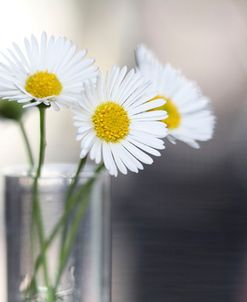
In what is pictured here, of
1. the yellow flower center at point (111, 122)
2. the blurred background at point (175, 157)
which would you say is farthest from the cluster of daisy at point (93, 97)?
the blurred background at point (175, 157)

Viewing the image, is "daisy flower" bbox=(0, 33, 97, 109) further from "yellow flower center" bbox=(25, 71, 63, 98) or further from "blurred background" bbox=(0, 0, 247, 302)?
"blurred background" bbox=(0, 0, 247, 302)

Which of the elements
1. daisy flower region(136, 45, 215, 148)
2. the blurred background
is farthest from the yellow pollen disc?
the blurred background

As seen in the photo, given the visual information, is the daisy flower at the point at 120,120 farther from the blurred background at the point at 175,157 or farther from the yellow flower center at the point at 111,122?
the blurred background at the point at 175,157

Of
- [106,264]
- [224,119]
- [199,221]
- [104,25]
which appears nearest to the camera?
[106,264]

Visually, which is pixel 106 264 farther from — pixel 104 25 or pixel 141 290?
pixel 104 25

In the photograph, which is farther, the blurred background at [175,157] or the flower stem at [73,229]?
the blurred background at [175,157]

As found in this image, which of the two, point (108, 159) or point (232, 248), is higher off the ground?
point (108, 159)

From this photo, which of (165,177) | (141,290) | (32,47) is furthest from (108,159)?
(165,177)
